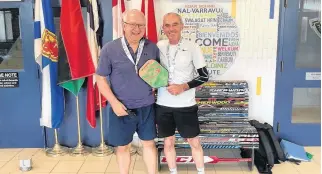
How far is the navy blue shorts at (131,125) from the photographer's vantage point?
2400 millimetres

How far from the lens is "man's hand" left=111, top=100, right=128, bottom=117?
7.59 feet

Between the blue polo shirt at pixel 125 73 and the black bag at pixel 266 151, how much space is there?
1.32 meters

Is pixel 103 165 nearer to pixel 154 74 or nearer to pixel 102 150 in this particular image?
pixel 102 150

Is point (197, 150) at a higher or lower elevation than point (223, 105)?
lower

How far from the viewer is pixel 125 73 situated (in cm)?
231

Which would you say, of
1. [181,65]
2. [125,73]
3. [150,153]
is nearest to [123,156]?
[150,153]

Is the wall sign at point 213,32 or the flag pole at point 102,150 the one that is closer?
the wall sign at point 213,32

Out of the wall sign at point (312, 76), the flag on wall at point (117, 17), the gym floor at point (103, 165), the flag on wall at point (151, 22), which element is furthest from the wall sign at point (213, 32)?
the gym floor at point (103, 165)

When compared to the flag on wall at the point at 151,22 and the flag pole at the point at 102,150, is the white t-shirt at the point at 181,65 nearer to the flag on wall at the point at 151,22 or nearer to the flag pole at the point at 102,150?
the flag on wall at the point at 151,22

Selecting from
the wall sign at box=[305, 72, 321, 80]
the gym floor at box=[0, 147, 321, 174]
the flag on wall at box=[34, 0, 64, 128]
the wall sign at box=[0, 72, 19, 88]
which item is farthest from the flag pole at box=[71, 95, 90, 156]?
the wall sign at box=[305, 72, 321, 80]

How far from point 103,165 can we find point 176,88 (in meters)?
1.30

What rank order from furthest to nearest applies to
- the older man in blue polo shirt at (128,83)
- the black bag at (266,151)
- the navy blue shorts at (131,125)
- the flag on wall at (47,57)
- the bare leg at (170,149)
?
1. the flag on wall at (47,57)
2. the black bag at (266,151)
3. the bare leg at (170,149)
4. the navy blue shorts at (131,125)
5. the older man in blue polo shirt at (128,83)

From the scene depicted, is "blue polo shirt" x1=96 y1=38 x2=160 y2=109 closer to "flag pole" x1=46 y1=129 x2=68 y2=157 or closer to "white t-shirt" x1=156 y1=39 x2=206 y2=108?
"white t-shirt" x1=156 y1=39 x2=206 y2=108

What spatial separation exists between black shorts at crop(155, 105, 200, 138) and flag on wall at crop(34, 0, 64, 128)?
1.28 m
